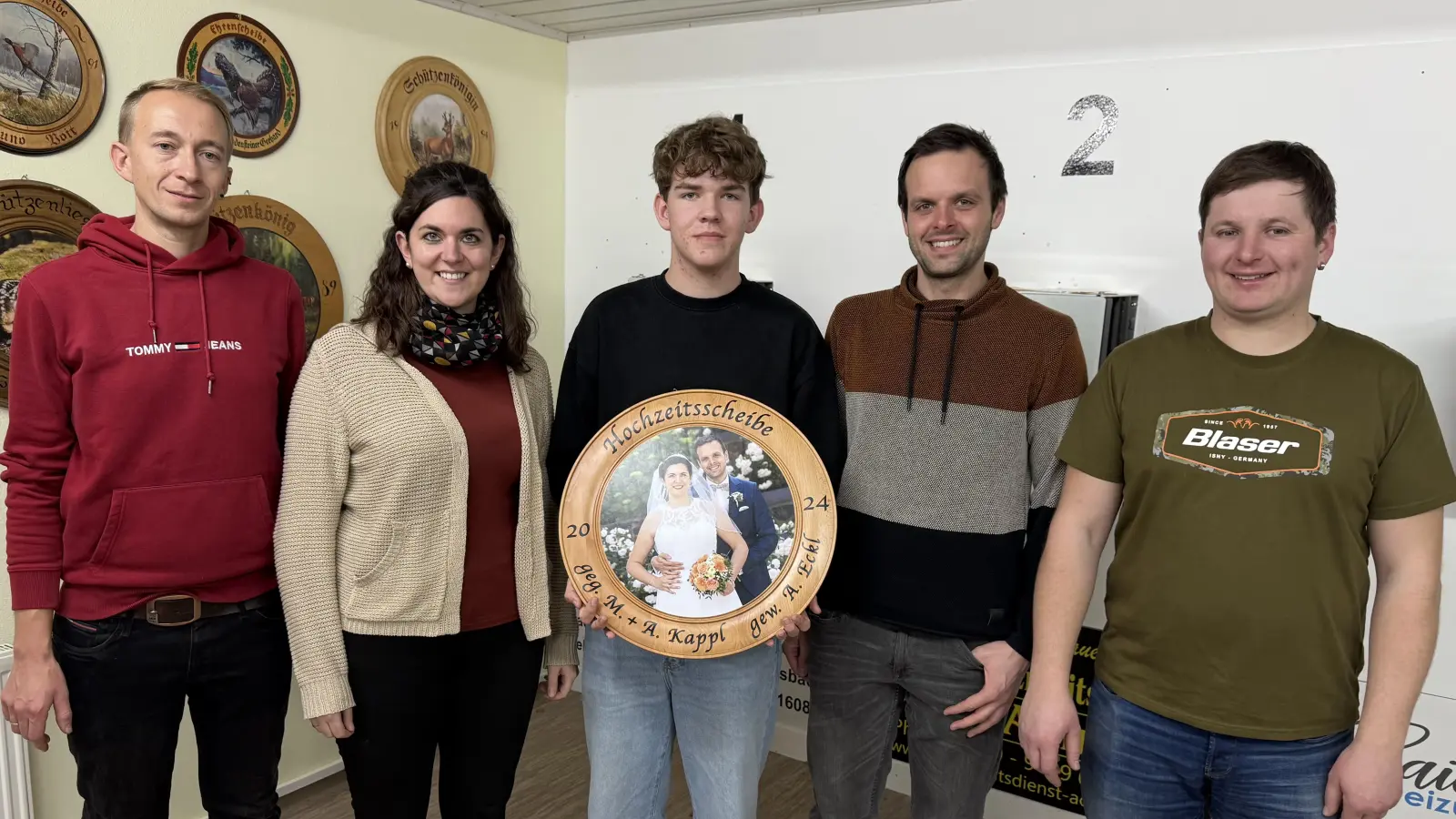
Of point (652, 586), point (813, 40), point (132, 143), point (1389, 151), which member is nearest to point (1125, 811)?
point (652, 586)

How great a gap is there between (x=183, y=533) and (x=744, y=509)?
102 centimetres

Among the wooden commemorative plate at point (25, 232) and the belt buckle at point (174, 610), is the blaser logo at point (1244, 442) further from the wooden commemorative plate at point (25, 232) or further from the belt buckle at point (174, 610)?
the wooden commemorative plate at point (25, 232)

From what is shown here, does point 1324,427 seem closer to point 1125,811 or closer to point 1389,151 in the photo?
point 1125,811

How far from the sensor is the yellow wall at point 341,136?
2477 millimetres

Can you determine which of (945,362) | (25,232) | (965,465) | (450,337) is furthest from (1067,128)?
(25,232)

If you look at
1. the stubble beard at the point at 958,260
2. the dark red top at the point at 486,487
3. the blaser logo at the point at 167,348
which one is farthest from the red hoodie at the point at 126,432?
the stubble beard at the point at 958,260

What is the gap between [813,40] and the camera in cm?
330

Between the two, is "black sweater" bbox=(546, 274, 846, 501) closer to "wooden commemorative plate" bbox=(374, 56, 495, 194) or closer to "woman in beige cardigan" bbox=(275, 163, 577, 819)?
"woman in beige cardigan" bbox=(275, 163, 577, 819)

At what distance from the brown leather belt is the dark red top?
1.49 ft

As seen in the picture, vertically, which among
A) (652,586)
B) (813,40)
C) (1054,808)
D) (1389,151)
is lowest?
(1054,808)

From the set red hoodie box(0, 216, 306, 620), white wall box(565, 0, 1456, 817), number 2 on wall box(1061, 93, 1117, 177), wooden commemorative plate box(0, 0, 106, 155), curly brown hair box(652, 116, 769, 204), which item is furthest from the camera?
number 2 on wall box(1061, 93, 1117, 177)

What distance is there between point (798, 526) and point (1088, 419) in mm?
557

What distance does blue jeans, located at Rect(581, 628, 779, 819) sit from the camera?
1813 millimetres

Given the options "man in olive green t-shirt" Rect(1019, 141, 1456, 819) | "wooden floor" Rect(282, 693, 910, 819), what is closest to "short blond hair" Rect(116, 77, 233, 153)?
"man in olive green t-shirt" Rect(1019, 141, 1456, 819)
